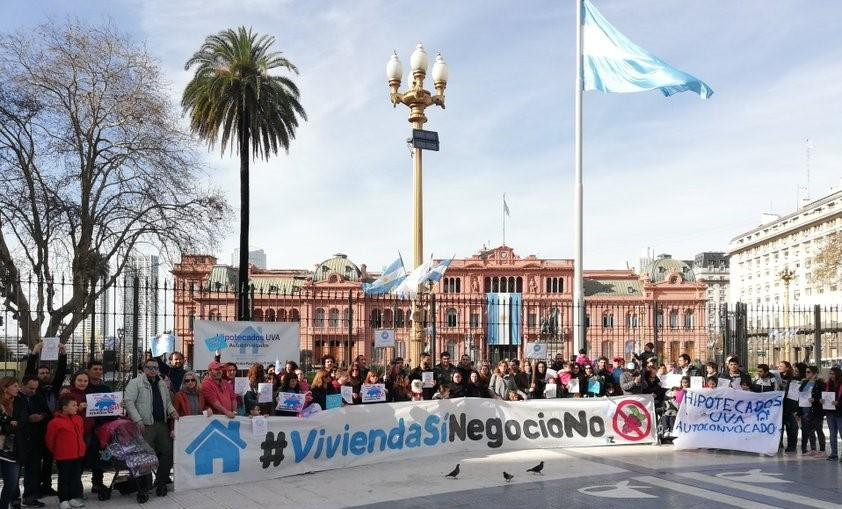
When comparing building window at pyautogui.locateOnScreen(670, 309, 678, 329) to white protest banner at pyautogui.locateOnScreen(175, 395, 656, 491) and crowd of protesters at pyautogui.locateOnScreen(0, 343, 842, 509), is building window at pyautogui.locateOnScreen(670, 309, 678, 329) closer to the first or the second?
crowd of protesters at pyautogui.locateOnScreen(0, 343, 842, 509)

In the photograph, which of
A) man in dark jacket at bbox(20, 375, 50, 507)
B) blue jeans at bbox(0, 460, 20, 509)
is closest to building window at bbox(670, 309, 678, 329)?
man in dark jacket at bbox(20, 375, 50, 507)

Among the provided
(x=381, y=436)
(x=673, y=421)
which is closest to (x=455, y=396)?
(x=381, y=436)

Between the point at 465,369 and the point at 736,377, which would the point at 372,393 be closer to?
Result: the point at 465,369

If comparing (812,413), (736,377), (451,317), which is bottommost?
(451,317)

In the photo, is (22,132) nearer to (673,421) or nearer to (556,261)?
(673,421)

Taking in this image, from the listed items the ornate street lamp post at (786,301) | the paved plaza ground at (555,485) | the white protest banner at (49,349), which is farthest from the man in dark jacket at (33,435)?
the ornate street lamp post at (786,301)

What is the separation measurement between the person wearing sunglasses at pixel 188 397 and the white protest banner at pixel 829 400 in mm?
9710

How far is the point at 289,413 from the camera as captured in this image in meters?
11.4

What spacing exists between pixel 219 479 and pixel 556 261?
77945 mm

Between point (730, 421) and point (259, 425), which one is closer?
point (259, 425)

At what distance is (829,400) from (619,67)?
8.13 m

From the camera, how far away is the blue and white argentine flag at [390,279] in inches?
685

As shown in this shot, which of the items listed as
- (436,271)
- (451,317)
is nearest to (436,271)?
(436,271)

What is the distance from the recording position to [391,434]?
12180 mm
